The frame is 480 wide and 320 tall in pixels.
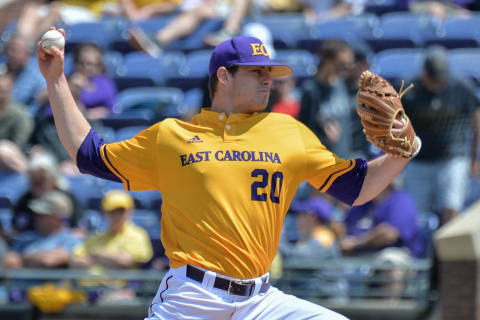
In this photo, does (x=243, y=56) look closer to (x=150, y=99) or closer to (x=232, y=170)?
(x=232, y=170)

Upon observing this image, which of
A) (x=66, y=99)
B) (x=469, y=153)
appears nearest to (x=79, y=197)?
(x=469, y=153)

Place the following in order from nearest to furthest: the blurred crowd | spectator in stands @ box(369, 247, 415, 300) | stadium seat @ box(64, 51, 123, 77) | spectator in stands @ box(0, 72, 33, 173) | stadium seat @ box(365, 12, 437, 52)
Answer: spectator in stands @ box(369, 247, 415, 300) → the blurred crowd → spectator in stands @ box(0, 72, 33, 173) → stadium seat @ box(365, 12, 437, 52) → stadium seat @ box(64, 51, 123, 77)

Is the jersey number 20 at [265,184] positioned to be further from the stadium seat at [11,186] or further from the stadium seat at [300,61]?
the stadium seat at [300,61]

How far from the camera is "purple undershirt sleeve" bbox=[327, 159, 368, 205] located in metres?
3.91

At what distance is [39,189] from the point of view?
24.9 feet

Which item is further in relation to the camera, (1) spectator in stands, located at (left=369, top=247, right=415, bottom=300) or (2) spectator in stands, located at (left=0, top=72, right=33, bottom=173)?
(2) spectator in stands, located at (left=0, top=72, right=33, bottom=173)

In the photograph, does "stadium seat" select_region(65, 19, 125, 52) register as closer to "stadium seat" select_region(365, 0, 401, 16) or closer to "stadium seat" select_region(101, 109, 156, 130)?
"stadium seat" select_region(101, 109, 156, 130)

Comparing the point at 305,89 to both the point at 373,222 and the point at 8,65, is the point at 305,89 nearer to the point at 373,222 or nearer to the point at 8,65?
the point at 373,222

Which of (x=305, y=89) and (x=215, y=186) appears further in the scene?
(x=305, y=89)

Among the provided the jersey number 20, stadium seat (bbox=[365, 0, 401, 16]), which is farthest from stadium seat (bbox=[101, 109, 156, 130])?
the jersey number 20

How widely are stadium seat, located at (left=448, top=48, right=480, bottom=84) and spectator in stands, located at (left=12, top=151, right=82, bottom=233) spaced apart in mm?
3733

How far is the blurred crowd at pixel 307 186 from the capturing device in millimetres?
6934

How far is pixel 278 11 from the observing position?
1128cm

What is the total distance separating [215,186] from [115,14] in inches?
326
